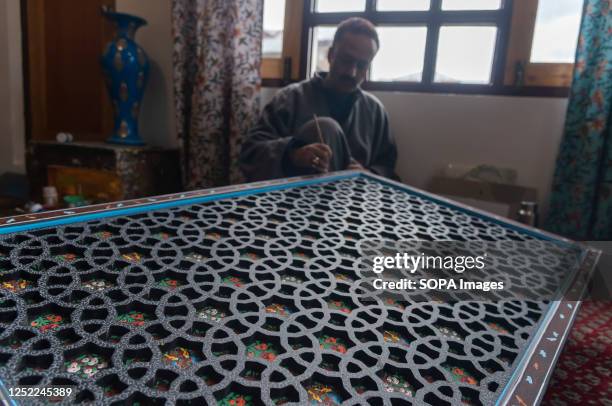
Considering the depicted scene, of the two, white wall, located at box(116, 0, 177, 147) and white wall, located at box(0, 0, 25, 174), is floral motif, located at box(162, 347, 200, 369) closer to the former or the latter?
white wall, located at box(116, 0, 177, 147)

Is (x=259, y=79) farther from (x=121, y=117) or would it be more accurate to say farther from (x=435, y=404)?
(x=435, y=404)

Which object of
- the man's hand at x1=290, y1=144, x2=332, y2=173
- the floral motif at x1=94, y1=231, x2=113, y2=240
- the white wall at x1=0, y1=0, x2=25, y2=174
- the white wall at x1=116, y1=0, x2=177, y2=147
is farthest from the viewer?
the white wall at x1=0, y1=0, x2=25, y2=174

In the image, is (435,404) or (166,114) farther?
(166,114)

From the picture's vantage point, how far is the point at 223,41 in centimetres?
195

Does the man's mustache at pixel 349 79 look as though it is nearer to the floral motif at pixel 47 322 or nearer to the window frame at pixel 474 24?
the window frame at pixel 474 24

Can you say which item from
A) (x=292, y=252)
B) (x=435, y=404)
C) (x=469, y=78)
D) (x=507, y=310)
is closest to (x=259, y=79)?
(x=469, y=78)

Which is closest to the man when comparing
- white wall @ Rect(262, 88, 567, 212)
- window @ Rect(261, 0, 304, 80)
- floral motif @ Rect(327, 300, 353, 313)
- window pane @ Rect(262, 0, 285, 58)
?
white wall @ Rect(262, 88, 567, 212)

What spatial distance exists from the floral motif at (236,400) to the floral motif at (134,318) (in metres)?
0.12

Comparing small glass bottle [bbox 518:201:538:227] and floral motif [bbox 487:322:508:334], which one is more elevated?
floral motif [bbox 487:322:508:334]

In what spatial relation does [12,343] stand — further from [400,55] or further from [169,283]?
[400,55]

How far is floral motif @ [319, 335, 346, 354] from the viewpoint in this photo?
1.27 feet

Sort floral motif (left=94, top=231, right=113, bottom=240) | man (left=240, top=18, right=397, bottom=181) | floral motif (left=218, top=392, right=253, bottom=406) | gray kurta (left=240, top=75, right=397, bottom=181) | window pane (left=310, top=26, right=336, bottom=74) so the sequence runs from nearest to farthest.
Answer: floral motif (left=218, top=392, right=253, bottom=406) < floral motif (left=94, top=231, right=113, bottom=240) < man (left=240, top=18, right=397, bottom=181) < gray kurta (left=240, top=75, right=397, bottom=181) < window pane (left=310, top=26, right=336, bottom=74)

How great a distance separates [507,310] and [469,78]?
1.50 m

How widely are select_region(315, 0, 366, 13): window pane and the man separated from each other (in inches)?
14.9
